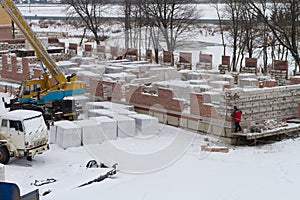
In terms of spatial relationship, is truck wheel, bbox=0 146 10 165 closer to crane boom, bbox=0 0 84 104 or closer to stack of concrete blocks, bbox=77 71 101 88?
crane boom, bbox=0 0 84 104

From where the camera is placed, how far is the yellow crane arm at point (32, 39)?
1808 cm

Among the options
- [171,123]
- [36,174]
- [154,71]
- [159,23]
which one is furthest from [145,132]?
[159,23]

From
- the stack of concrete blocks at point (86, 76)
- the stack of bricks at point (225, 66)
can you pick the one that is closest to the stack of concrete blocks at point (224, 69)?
the stack of bricks at point (225, 66)

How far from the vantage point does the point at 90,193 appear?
35.9 feet

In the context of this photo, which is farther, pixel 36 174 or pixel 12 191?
pixel 36 174

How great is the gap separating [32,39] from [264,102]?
27.6 feet

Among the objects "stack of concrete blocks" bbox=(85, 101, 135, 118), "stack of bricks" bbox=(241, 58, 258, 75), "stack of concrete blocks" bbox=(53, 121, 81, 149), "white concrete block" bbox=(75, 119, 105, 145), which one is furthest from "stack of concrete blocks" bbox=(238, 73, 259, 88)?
"stack of concrete blocks" bbox=(53, 121, 81, 149)

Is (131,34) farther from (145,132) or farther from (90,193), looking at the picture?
(90,193)

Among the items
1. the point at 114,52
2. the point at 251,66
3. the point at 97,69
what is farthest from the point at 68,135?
the point at 114,52

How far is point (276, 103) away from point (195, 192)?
649 cm

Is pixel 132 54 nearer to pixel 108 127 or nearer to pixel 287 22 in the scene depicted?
pixel 287 22

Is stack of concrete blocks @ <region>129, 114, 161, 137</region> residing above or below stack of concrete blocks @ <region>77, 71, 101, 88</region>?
below

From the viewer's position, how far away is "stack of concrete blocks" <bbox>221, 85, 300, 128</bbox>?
15.5 m

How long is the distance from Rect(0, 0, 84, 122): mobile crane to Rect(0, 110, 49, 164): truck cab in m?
3.91
